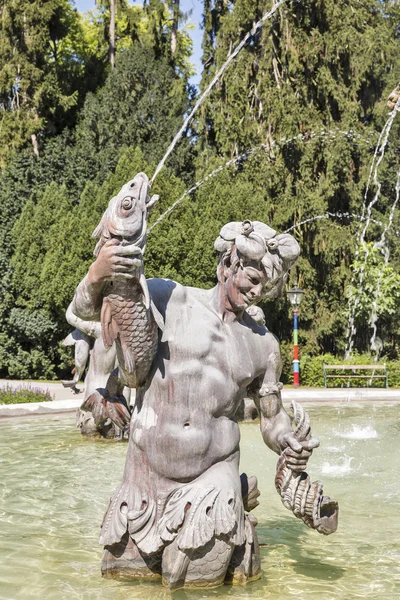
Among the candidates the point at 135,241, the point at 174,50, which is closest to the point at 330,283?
the point at 174,50

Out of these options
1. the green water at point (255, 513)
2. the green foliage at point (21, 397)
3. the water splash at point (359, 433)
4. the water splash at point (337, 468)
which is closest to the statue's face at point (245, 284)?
the green water at point (255, 513)

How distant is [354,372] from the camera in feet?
68.8

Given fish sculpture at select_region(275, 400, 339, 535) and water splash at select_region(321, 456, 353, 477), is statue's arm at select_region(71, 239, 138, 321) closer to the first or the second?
fish sculpture at select_region(275, 400, 339, 535)

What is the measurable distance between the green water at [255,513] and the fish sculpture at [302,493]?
0.40m

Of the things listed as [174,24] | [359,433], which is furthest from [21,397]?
[174,24]

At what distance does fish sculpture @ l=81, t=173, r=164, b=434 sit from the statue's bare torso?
5.3 inches

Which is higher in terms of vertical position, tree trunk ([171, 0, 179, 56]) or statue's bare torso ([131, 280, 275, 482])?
tree trunk ([171, 0, 179, 56])

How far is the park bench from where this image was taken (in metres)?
20.1

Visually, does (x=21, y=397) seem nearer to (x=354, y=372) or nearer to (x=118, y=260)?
(x=118, y=260)

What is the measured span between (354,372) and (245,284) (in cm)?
1768

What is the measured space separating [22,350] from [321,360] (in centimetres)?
886

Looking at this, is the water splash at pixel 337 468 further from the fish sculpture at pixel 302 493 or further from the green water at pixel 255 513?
the fish sculpture at pixel 302 493

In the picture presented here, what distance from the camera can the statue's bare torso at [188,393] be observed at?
3.66 m

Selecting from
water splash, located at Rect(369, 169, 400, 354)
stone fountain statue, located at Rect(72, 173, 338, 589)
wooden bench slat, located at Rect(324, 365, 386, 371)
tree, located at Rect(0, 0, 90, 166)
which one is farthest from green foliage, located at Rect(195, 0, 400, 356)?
stone fountain statue, located at Rect(72, 173, 338, 589)
